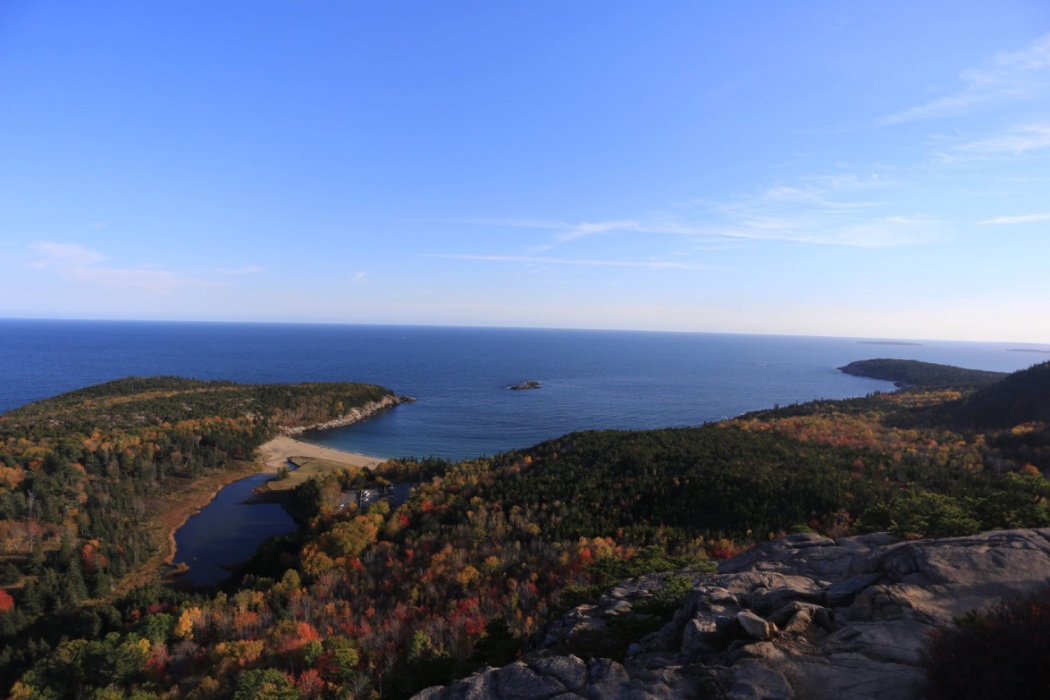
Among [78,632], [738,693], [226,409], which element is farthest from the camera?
[226,409]

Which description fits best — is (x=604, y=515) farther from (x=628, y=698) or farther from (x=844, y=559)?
A: (x=628, y=698)

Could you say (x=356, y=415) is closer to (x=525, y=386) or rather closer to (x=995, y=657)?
(x=525, y=386)

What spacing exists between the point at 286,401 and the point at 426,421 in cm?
3431

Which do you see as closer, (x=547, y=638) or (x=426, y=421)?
(x=547, y=638)

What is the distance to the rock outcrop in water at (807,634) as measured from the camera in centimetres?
1170

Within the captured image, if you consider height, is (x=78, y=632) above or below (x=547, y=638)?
below

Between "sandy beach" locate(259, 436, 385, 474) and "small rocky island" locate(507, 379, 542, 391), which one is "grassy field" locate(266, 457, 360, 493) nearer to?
"sandy beach" locate(259, 436, 385, 474)

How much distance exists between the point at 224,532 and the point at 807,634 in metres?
63.2

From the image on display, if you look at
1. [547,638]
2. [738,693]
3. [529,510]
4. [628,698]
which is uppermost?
[738,693]

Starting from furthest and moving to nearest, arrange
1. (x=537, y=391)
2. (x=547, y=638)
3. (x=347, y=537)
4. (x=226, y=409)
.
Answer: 1. (x=537, y=391)
2. (x=226, y=409)
3. (x=347, y=537)
4. (x=547, y=638)

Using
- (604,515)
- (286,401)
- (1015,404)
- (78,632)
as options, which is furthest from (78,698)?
(1015,404)

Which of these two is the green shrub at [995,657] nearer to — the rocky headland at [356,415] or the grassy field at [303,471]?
the grassy field at [303,471]

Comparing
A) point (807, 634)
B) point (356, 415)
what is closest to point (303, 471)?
point (356, 415)

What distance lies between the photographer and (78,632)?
1389 inches
